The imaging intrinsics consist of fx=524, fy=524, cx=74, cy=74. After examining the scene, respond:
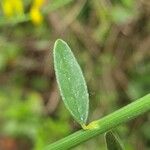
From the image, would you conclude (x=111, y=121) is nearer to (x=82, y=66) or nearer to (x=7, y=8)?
(x=7, y=8)

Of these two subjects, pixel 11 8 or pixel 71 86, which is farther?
pixel 11 8

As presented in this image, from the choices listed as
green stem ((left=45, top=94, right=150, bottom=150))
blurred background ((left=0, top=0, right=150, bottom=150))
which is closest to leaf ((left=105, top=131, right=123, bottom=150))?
green stem ((left=45, top=94, right=150, bottom=150))

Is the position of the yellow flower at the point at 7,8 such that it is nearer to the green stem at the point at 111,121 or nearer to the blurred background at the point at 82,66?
the blurred background at the point at 82,66

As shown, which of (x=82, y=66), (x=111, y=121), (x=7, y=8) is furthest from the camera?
(x=82, y=66)

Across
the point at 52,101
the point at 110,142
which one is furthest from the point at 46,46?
the point at 110,142

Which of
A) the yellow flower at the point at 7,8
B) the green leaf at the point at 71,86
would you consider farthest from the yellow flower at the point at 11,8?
the green leaf at the point at 71,86

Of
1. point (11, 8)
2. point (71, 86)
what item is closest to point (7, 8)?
point (11, 8)
